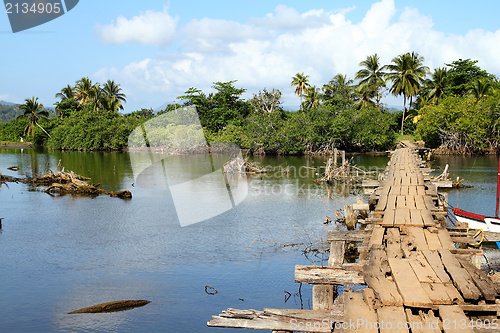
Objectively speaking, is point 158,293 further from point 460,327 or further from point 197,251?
point 460,327

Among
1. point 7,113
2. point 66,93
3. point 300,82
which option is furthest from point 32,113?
point 7,113

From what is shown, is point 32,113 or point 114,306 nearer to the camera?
point 114,306

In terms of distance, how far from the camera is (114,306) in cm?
1065

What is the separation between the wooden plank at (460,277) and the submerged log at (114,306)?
6952 millimetres

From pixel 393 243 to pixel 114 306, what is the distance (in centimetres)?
652

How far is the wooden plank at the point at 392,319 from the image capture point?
5022mm

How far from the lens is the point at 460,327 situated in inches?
196

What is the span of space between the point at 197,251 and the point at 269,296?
14.3ft

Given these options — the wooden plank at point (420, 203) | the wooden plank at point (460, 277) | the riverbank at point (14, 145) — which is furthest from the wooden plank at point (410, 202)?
the riverbank at point (14, 145)

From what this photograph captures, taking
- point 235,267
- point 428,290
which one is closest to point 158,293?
point 235,267

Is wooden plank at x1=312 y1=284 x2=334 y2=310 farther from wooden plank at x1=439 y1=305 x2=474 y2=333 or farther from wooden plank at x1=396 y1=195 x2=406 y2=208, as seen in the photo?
wooden plank at x1=396 y1=195 x2=406 y2=208

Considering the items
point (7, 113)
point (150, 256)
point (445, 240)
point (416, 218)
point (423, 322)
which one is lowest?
point (150, 256)

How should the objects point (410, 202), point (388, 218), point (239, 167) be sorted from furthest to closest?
point (239, 167) < point (410, 202) < point (388, 218)

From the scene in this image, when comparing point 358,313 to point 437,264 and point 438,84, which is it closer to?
point 437,264
